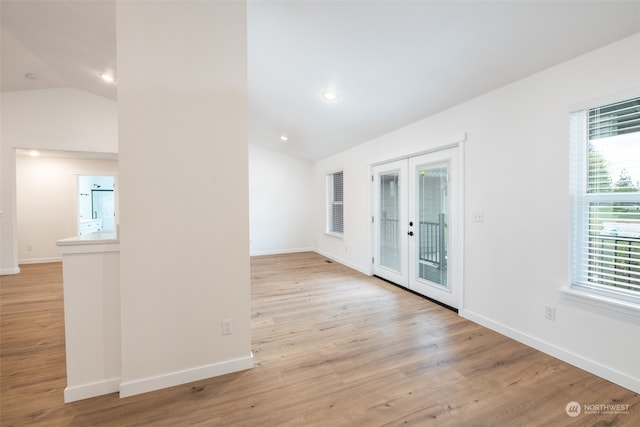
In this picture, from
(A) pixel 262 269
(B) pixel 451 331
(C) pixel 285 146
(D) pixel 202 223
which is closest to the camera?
(D) pixel 202 223

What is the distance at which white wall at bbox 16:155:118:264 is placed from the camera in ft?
19.5

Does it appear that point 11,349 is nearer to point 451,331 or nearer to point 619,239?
point 451,331

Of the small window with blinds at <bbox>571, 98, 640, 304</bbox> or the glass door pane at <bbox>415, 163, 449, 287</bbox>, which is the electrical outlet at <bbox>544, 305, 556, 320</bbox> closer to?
the small window with blinds at <bbox>571, 98, 640, 304</bbox>

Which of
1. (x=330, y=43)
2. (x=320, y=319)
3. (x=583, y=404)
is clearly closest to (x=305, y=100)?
(x=330, y=43)

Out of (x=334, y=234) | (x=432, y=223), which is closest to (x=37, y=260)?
(x=334, y=234)

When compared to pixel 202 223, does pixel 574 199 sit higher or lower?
higher

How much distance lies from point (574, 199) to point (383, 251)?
2.83 meters

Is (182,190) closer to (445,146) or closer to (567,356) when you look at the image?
(445,146)

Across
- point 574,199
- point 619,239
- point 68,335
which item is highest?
point 574,199

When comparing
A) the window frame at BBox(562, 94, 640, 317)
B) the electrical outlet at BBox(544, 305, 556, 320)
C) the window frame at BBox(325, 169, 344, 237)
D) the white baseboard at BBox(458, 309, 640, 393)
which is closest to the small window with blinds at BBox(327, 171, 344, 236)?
the window frame at BBox(325, 169, 344, 237)

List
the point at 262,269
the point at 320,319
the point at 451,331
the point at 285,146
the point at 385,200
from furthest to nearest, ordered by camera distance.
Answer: the point at 285,146
the point at 262,269
the point at 385,200
the point at 320,319
the point at 451,331

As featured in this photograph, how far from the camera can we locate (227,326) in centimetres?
210

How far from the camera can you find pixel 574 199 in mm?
2207

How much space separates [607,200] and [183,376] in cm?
344
